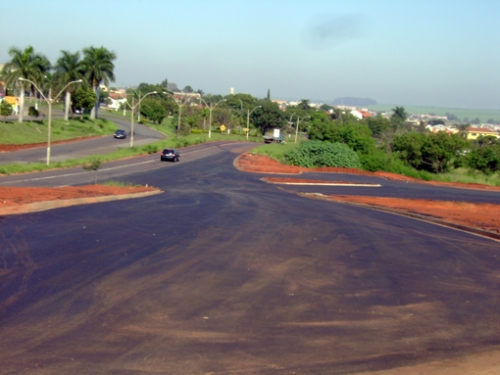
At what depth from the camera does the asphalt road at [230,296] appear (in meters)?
7.98

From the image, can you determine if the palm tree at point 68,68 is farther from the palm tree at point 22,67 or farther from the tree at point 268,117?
the tree at point 268,117

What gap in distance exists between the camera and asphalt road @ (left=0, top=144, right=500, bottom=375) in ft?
26.2

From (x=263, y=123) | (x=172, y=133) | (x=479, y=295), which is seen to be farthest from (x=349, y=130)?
(x=479, y=295)

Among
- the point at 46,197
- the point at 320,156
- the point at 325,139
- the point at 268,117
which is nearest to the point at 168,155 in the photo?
the point at 320,156

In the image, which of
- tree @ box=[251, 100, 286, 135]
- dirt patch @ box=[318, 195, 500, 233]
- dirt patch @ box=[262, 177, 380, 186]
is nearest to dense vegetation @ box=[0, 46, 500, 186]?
dirt patch @ box=[262, 177, 380, 186]

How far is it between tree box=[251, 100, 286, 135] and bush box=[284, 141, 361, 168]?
6242 centimetres

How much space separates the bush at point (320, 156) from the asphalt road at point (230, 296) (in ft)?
167

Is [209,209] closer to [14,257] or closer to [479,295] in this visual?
[14,257]

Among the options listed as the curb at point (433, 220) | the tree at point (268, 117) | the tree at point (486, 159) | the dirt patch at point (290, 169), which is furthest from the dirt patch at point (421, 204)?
the tree at point (268, 117)

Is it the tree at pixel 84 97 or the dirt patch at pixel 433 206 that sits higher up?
the tree at pixel 84 97

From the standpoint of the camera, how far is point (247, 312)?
10062 millimetres

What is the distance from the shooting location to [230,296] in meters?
11.0

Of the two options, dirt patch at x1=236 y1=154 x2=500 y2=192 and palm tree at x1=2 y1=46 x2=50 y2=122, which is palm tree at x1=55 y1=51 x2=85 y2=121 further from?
dirt patch at x1=236 y1=154 x2=500 y2=192

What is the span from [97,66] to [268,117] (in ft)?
162
